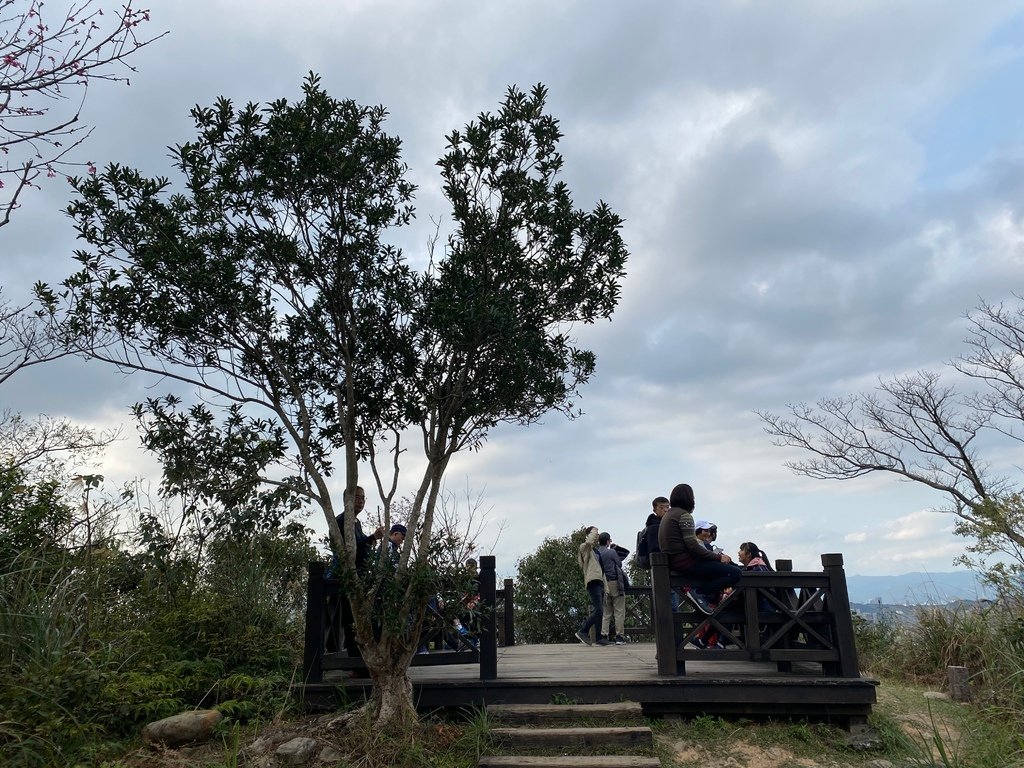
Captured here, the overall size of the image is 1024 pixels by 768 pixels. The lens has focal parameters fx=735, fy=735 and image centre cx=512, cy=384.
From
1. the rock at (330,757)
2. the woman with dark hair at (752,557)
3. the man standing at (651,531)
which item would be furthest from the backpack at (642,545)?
the rock at (330,757)

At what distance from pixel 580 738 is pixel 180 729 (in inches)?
140

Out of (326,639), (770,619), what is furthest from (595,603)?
(326,639)

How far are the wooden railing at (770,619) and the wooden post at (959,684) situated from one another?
7.56ft

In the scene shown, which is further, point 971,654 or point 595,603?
point 595,603

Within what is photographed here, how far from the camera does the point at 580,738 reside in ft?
21.3

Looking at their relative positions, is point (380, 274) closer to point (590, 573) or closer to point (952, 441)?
point (590, 573)

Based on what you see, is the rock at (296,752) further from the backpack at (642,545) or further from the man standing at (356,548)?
the backpack at (642,545)

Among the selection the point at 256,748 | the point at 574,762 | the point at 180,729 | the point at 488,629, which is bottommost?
the point at 574,762

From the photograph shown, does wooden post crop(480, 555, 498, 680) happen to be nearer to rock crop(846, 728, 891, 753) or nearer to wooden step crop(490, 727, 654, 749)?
wooden step crop(490, 727, 654, 749)

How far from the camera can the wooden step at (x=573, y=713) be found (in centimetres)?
685

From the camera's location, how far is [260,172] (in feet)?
23.5

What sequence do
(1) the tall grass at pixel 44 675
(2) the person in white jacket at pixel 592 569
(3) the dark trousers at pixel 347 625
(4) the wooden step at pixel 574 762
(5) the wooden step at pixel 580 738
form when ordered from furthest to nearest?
1. (2) the person in white jacket at pixel 592 569
2. (3) the dark trousers at pixel 347 625
3. (5) the wooden step at pixel 580 738
4. (4) the wooden step at pixel 574 762
5. (1) the tall grass at pixel 44 675

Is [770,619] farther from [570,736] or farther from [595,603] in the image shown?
[595,603]

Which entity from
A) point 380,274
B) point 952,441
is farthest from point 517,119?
point 952,441
